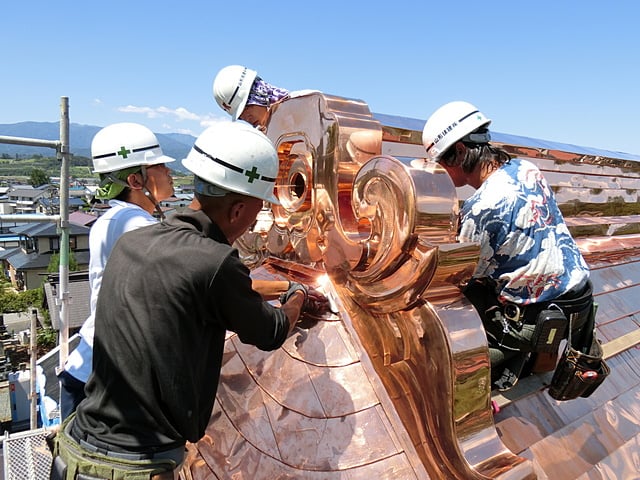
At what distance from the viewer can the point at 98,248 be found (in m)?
2.48

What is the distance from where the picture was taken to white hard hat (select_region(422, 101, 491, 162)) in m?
2.47

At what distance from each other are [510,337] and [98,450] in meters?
2.07

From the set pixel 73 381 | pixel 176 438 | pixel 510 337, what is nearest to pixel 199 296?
pixel 176 438

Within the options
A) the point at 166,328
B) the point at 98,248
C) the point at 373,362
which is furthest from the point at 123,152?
the point at 373,362

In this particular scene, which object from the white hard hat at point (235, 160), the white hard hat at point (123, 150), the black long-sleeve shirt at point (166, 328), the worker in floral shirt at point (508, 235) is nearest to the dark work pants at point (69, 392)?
the black long-sleeve shirt at point (166, 328)

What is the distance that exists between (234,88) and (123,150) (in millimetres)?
988

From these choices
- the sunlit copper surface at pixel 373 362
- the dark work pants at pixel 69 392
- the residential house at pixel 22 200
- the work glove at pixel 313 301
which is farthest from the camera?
the residential house at pixel 22 200

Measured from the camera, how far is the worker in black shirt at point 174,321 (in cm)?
159

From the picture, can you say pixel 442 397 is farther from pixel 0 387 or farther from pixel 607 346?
pixel 0 387

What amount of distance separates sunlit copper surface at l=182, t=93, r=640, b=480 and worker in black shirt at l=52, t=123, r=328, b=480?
46cm

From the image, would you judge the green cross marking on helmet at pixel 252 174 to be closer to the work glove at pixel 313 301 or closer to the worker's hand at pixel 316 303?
the work glove at pixel 313 301

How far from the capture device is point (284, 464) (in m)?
1.98

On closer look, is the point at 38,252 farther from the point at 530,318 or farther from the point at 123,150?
the point at 530,318

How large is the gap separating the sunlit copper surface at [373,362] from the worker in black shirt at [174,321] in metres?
0.46
